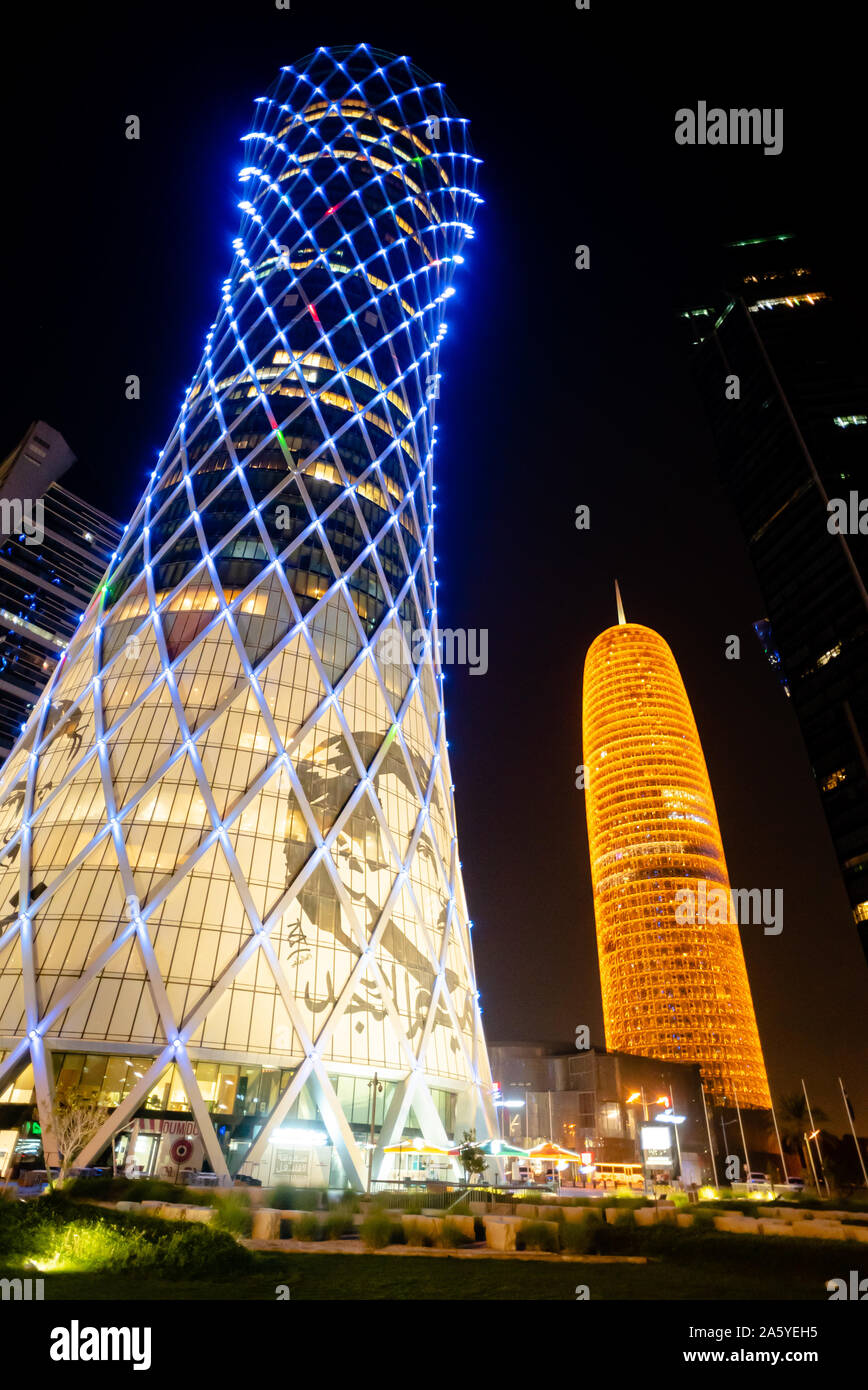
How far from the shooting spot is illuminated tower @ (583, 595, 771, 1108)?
131m

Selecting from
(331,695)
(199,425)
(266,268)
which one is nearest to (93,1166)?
(331,695)

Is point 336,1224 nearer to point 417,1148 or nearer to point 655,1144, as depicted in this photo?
point 417,1148

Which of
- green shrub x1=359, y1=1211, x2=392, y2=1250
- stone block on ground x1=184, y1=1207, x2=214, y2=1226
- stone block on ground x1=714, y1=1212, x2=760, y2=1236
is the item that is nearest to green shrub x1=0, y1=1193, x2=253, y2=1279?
stone block on ground x1=184, y1=1207, x2=214, y2=1226

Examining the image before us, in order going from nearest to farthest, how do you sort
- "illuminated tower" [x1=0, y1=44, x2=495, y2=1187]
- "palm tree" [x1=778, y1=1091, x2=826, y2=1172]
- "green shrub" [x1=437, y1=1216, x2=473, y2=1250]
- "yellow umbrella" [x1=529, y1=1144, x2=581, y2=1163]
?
"green shrub" [x1=437, y1=1216, x2=473, y2=1250] < "illuminated tower" [x1=0, y1=44, x2=495, y2=1187] < "yellow umbrella" [x1=529, y1=1144, x2=581, y2=1163] < "palm tree" [x1=778, y1=1091, x2=826, y2=1172]

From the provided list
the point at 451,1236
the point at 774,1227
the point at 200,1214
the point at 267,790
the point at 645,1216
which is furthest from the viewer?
the point at 267,790

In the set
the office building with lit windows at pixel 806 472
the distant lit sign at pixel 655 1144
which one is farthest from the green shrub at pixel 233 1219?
the office building with lit windows at pixel 806 472

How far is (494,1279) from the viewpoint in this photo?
36.6 feet

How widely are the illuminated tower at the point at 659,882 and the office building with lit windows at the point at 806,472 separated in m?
64.0

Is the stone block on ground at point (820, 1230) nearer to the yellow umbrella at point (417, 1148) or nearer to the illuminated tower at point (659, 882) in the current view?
the yellow umbrella at point (417, 1148)

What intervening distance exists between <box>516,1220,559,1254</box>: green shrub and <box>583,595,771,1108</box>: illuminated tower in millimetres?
128102

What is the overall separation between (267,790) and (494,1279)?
26.9 metres

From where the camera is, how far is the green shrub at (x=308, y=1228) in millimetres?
15328

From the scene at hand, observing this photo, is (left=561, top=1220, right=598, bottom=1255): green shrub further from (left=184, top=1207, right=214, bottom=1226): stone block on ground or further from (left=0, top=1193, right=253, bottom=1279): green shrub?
(left=184, top=1207, right=214, bottom=1226): stone block on ground

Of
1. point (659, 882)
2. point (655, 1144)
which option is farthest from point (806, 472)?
point (659, 882)
